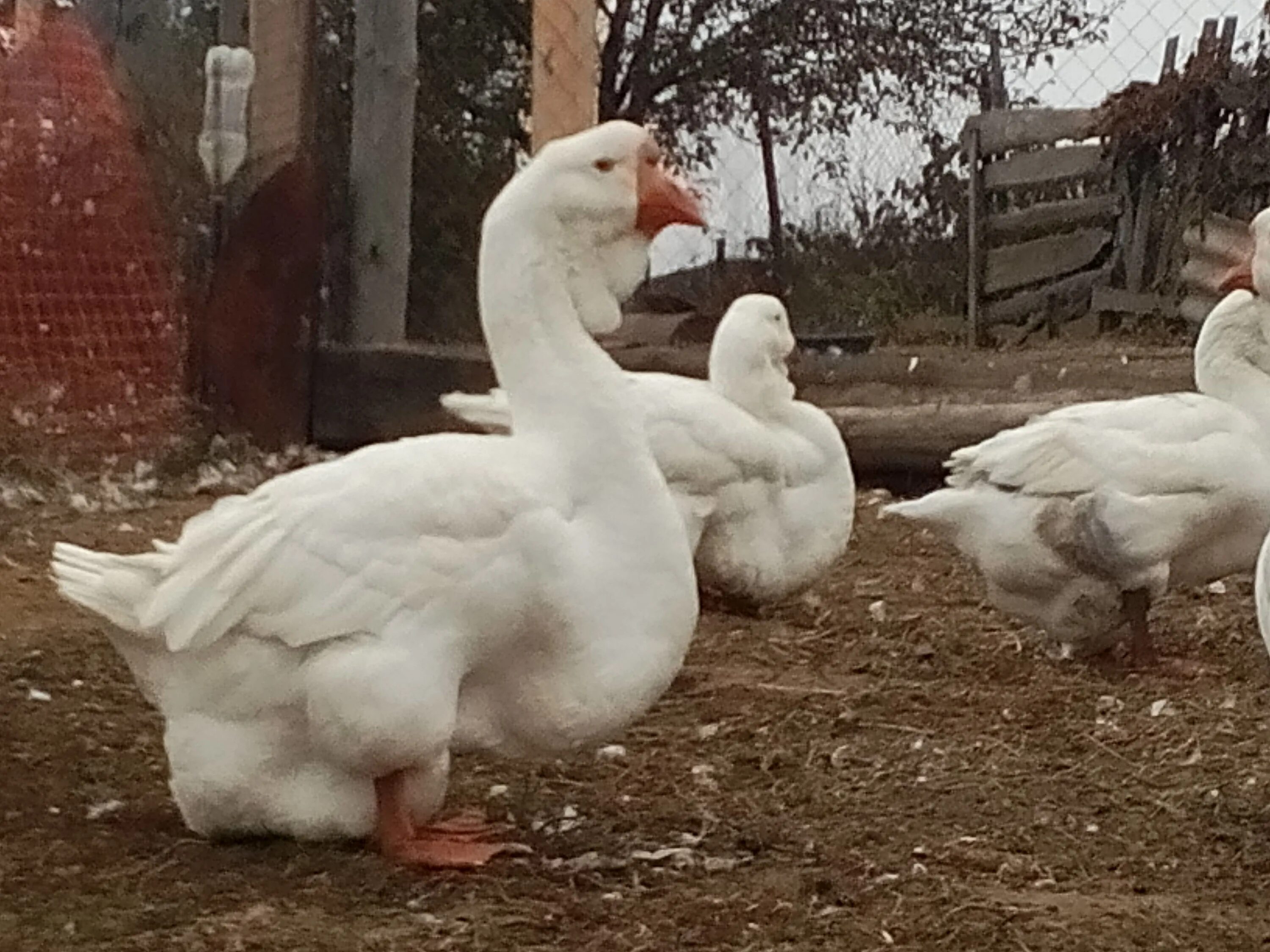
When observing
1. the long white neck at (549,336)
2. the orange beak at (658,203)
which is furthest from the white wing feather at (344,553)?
the orange beak at (658,203)

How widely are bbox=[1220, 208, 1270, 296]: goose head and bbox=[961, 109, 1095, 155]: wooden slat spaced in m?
3.66

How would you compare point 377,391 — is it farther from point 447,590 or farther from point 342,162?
point 447,590

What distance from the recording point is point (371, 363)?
677 centimetres

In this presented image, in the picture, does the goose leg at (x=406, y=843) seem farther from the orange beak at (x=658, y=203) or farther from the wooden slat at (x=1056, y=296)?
the wooden slat at (x=1056, y=296)

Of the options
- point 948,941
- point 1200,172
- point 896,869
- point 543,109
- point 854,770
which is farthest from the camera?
point 1200,172

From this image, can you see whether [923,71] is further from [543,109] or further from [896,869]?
[896,869]

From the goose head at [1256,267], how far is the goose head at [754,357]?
3.69ft

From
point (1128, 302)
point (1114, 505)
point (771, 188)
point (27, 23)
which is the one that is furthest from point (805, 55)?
point (1114, 505)

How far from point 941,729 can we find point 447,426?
3198 mm

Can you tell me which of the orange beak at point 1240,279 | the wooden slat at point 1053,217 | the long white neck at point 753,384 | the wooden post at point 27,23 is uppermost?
the wooden post at point 27,23

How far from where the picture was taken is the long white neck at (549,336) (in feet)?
9.48

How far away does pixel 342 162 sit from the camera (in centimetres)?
676

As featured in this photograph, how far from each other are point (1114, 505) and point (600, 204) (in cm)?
184

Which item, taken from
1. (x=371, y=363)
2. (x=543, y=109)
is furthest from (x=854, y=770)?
(x=371, y=363)
